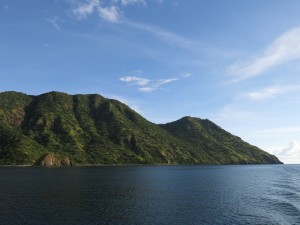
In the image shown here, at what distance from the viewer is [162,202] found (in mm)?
101000

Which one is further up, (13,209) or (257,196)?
(257,196)

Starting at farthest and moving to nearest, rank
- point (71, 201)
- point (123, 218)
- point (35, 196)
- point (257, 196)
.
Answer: point (257, 196) → point (35, 196) → point (71, 201) → point (123, 218)

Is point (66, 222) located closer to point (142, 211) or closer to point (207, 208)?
point (142, 211)

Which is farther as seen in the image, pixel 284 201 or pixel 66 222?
pixel 284 201

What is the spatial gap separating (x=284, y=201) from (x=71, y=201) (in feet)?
222

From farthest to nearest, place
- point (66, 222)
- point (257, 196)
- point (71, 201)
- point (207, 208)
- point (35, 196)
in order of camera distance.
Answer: point (257, 196) < point (35, 196) < point (71, 201) < point (207, 208) < point (66, 222)

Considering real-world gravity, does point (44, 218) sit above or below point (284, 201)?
below

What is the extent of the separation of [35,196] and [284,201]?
82.0m

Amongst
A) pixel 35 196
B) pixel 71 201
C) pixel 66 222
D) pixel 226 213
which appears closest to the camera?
pixel 66 222

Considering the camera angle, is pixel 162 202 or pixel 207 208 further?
pixel 162 202

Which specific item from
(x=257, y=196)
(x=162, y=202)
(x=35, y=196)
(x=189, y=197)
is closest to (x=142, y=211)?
(x=162, y=202)

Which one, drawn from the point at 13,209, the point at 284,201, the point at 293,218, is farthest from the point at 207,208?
the point at 13,209

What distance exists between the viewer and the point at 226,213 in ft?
274

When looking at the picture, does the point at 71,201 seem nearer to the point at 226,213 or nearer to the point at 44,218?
the point at 44,218
